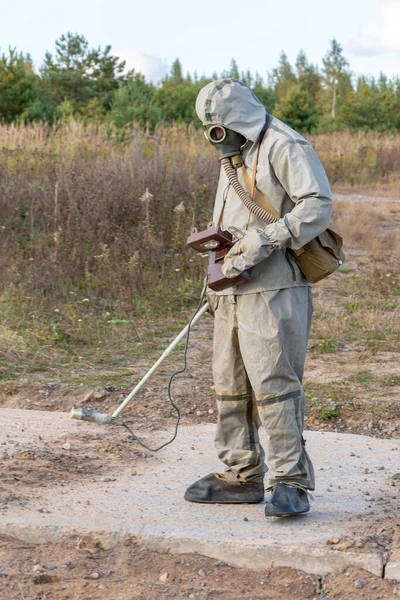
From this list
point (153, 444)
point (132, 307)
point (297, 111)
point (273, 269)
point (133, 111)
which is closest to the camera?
point (273, 269)

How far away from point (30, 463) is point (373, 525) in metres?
1.84

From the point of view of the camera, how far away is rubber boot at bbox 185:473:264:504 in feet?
13.0

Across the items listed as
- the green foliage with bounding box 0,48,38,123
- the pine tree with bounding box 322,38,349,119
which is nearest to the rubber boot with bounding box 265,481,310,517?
the green foliage with bounding box 0,48,38,123

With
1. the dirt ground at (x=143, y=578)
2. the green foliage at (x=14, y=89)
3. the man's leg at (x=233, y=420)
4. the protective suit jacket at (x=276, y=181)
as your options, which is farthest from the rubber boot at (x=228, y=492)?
the green foliage at (x=14, y=89)

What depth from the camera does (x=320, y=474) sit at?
4.53 metres

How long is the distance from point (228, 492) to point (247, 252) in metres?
1.22

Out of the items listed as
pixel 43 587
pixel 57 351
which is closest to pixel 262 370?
pixel 43 587

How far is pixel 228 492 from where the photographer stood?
3977 mm

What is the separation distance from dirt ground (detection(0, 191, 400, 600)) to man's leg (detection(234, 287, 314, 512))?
1.44ft

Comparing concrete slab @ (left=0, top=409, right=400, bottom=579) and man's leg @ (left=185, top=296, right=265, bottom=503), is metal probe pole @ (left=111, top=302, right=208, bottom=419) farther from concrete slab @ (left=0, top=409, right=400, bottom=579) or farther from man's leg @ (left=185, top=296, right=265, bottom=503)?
concrete slab @ (left=0, top=409, right=400, bottom=579)

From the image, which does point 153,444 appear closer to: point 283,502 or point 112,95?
point 283,502

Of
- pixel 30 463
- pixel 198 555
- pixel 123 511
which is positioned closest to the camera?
pixel 198 555

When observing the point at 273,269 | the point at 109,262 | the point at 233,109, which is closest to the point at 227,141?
the point at 233,109

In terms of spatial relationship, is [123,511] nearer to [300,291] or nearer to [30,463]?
[30,463]
